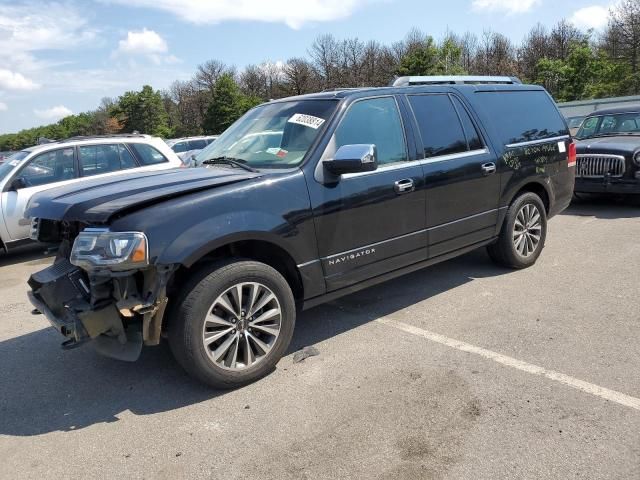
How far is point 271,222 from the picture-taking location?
3604mm

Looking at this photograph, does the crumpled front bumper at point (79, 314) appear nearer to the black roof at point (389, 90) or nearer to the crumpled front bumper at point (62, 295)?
the crumpled front bumper at point (62, 295)

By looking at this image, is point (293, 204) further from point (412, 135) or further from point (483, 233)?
point (483, 233)

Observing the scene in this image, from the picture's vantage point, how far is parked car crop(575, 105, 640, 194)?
335 inches

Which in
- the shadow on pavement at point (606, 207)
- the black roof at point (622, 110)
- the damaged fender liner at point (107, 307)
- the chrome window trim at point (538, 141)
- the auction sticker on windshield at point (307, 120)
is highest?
the auction sticker on windshield at point (307, 120)

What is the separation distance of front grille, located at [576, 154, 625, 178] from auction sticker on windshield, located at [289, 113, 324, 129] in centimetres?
665

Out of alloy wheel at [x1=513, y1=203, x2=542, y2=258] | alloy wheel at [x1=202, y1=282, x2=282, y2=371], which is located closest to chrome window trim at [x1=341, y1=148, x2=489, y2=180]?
alloy wheel at [x1=513, y1=203, x2=542, y2=258]

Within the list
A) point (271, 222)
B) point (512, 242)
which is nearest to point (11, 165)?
point (271, 222)

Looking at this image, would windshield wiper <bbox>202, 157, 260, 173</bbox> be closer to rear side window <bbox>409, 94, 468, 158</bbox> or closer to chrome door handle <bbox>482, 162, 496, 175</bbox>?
rear side window <bbox>409, 94, 468, 158</bbox>

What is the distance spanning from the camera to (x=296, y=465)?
2775 millimetres

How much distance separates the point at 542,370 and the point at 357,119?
232 centimetres

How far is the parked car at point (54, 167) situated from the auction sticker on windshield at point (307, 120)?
4.13 meters

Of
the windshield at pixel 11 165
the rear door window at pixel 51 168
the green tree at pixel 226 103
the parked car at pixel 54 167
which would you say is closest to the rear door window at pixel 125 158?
the parked car at pixel 54 167

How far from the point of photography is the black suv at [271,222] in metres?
3.26

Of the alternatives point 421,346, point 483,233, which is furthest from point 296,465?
point 483,233
